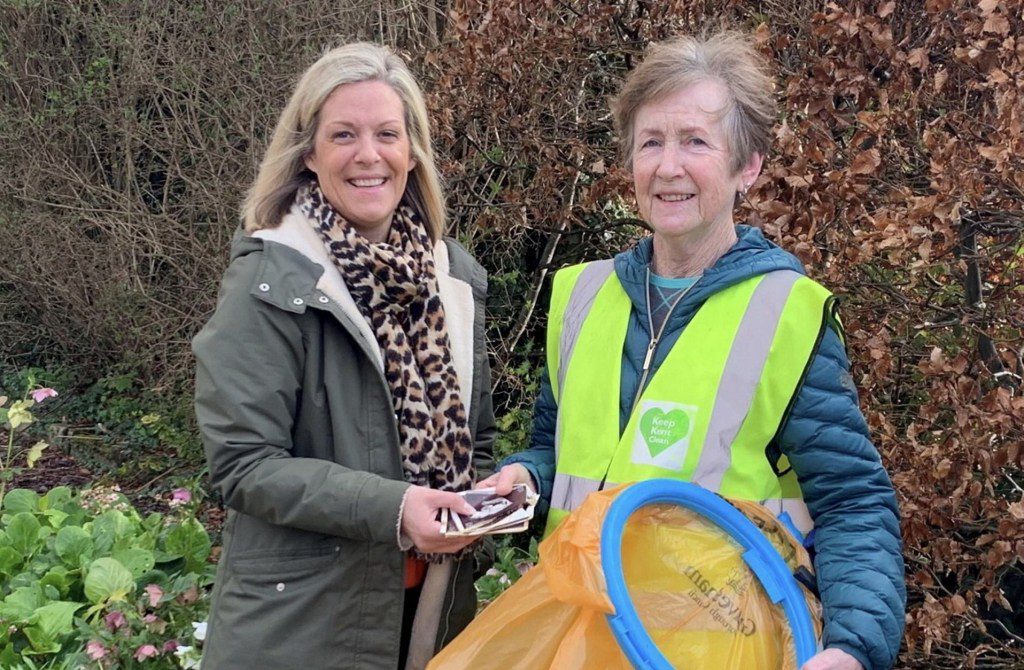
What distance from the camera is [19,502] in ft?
17.2

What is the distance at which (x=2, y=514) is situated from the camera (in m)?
5.19

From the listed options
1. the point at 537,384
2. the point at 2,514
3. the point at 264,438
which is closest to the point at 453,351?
the point at 264,438

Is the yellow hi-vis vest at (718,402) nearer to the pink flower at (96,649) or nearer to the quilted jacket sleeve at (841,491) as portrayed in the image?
the quilted jacket sleeve at (841,491)

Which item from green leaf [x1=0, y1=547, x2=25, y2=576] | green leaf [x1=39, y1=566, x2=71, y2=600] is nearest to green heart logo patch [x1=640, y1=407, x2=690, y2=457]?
green leaf [x1=39, y1=566, x2=71, y2=600]

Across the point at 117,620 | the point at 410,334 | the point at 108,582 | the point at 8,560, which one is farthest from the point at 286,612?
the point at 8,560

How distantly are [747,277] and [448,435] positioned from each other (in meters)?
0.77

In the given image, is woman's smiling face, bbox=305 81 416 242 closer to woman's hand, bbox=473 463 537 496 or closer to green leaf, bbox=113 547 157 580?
woman's hand, bbox=473 463 537 496

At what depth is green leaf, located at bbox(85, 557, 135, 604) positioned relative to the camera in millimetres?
4195

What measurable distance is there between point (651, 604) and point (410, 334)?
0.85m

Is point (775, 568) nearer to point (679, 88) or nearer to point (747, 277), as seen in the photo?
point (747, 277)

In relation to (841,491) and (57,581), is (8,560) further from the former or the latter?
(841,491)

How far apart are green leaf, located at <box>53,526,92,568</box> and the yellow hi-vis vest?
10.1 ft

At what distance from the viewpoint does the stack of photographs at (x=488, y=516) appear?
2.14 metres

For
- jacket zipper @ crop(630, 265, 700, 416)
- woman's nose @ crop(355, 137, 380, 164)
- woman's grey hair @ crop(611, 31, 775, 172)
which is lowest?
jacket zipper @ crop(630, 265, 700, 416)
